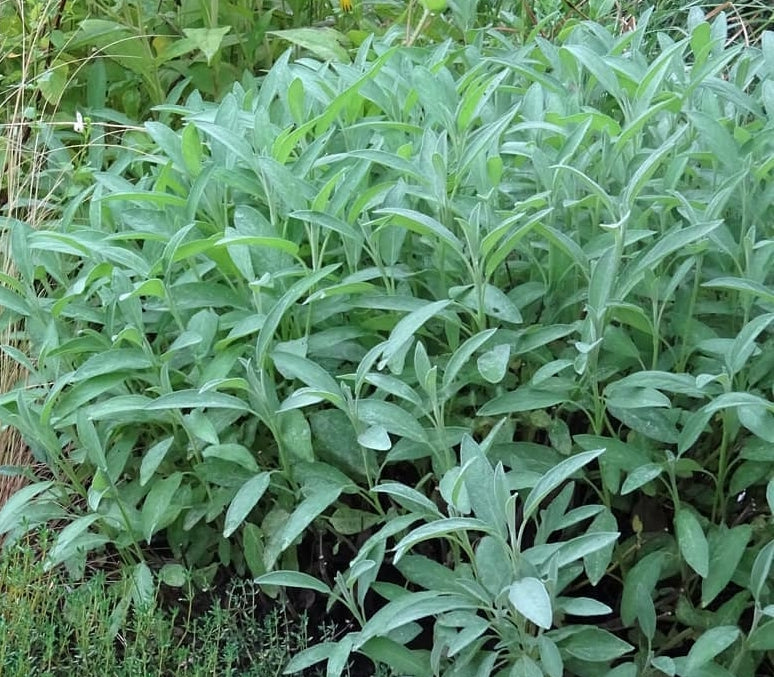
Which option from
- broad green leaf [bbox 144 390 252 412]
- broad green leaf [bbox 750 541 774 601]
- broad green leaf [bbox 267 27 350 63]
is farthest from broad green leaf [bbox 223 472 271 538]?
broad green leaf [bbox 267 27 350 63]

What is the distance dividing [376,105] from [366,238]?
19.1 inches

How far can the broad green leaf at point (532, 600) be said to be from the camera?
55.4 inches

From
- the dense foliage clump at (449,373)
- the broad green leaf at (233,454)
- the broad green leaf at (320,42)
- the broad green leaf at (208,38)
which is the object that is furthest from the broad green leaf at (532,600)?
the broad green leaf at (208,38)

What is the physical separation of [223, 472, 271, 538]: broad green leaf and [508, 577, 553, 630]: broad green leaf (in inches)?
18.4

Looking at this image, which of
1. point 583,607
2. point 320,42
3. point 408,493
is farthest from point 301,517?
point 320,42

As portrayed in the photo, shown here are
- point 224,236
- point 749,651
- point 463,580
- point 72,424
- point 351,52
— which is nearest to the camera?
point 463,580

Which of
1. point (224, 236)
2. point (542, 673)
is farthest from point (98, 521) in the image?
point (542, 673)

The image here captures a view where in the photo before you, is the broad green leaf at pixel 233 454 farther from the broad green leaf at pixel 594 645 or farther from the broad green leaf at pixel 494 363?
the broad green leaf at pixel 594 645

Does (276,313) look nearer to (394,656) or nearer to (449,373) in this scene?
(449,373)

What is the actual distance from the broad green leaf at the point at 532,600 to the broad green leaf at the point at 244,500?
47 cm

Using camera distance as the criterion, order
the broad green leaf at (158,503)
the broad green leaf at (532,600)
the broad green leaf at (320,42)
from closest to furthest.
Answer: the broad green leaf at (532,600) → the broad green leaf at (158,503) → the broad green leaf at (320,42)

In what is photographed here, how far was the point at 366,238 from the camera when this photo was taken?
1.96 metres

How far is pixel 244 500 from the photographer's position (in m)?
1.81

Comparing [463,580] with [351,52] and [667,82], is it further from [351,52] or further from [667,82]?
[351,52]
